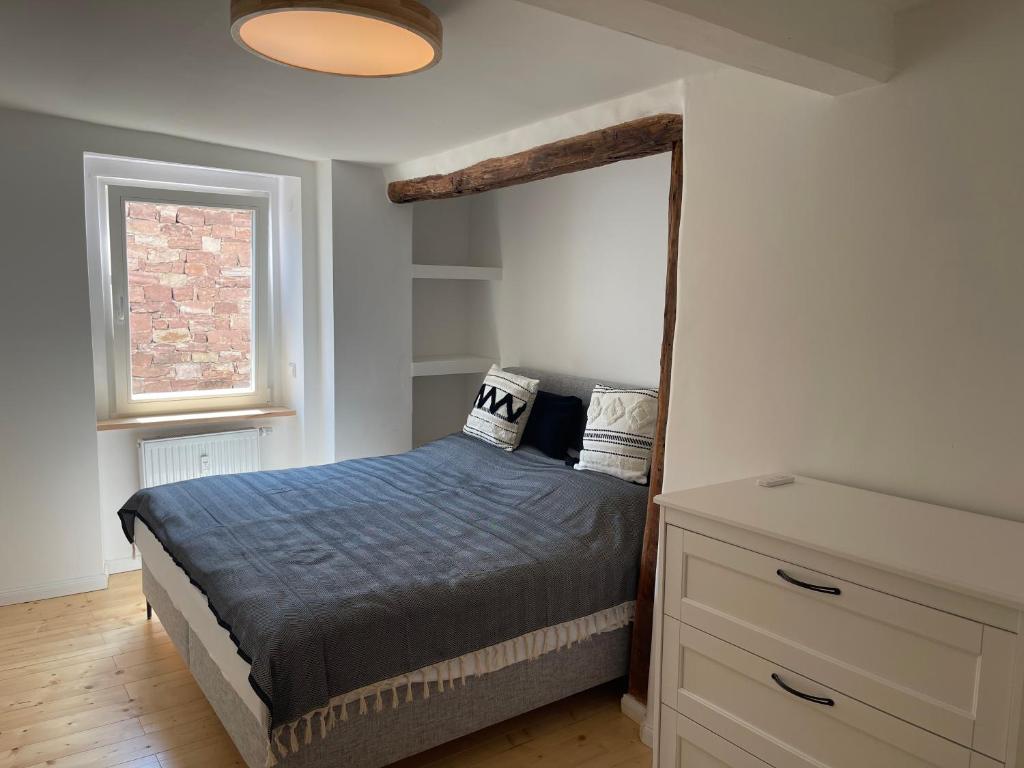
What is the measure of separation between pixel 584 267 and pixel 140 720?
2.83 metres

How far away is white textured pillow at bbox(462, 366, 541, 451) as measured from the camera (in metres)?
3.89

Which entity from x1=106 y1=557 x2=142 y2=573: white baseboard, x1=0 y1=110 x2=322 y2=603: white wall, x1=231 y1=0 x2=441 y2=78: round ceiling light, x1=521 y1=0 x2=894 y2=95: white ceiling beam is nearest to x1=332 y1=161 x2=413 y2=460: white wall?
x1=0 y1=110 x2=322 y2=603: white wall

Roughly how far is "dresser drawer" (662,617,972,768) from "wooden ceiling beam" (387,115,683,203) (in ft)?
5.31

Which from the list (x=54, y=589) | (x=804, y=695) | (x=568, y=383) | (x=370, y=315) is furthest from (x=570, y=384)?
(x=54, y=589)

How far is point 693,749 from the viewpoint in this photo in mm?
1891

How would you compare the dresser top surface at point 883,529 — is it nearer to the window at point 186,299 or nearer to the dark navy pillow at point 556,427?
the dark navy pillow at point 556,427

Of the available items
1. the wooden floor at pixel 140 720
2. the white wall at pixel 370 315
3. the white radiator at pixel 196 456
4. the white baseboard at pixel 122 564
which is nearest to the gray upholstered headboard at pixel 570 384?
the white wall at pixel 370 315

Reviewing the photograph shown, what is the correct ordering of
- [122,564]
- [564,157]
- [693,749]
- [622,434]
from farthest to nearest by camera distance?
[122,564]
[622,434]
[564,157]
[693,749]

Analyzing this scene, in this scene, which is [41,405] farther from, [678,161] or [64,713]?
[678,161]

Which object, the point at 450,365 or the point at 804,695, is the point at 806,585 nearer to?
the point at 804,695

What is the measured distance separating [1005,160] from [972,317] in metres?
0.35

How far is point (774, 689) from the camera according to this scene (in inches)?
66.2

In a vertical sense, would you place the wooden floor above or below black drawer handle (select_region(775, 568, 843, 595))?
below

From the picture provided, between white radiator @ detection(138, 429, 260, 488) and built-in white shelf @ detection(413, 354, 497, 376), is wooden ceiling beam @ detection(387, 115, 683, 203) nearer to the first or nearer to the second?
built-in white shelf @ detection(413, 354, 497, 376)
